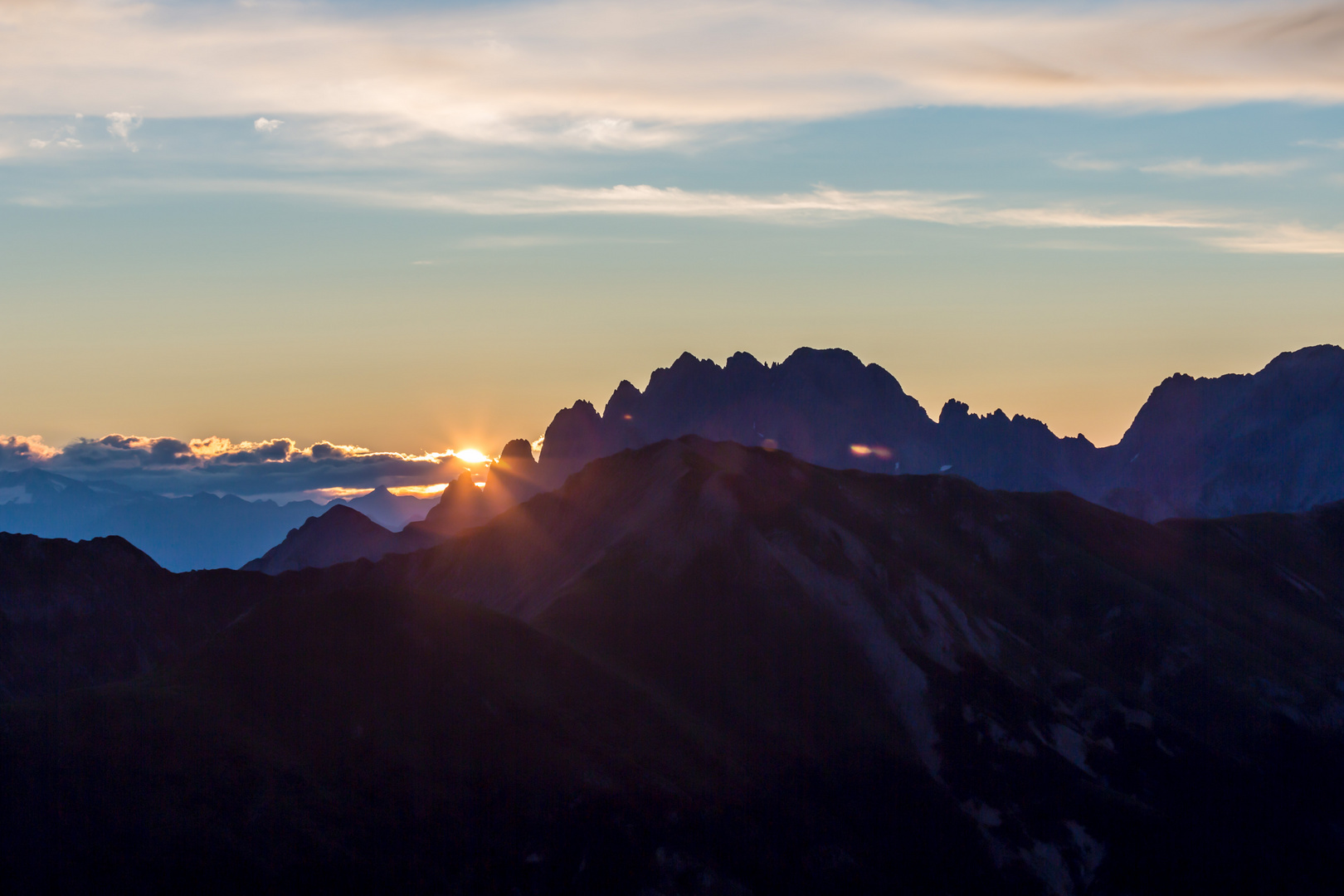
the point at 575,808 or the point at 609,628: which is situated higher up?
the point at 609,628

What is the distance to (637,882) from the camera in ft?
454

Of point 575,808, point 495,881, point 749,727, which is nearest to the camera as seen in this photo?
point 495,881

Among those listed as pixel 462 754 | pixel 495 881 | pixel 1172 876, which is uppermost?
pixel 462 754

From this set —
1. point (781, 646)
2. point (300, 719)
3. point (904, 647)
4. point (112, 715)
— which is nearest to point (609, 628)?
point (781, 646)

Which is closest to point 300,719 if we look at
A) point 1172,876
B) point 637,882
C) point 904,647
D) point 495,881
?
point 495,881

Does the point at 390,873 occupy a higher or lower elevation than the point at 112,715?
lower

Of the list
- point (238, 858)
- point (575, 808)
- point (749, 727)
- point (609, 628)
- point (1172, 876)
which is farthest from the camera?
point (609, 628)

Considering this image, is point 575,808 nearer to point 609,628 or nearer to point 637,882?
point 637,882

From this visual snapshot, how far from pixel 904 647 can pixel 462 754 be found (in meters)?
75.2

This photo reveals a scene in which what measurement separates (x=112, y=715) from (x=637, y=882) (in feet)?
179

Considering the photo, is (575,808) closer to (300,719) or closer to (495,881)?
(495,881)

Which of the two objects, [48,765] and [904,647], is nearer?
[48,765]

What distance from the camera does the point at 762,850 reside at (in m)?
152

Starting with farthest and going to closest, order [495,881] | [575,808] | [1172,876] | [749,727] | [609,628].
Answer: [609,628]
[749,727]
[1172,876]
[575,808]
[495,881]
